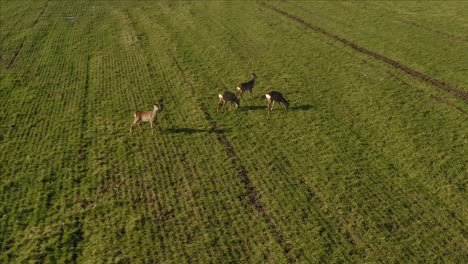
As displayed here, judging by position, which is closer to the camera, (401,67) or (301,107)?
(301,107)

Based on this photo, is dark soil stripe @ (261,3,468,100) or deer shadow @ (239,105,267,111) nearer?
deer shadow @ (239,105,267,111)

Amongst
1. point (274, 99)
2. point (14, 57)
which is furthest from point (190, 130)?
point (14, 57)

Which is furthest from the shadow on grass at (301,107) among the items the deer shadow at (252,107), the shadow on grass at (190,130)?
the shadow on grass at (190,130)

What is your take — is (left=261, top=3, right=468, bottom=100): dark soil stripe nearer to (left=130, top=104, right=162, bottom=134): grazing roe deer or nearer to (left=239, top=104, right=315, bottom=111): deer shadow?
(left=239, top=104, right=315, bottom=111): deer shadow

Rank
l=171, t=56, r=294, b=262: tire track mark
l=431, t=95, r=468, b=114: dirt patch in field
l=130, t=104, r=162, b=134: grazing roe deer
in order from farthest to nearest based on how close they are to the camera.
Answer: l=431, t=95, r=468, b=114: dirt patch in field < l=130, t=104, r=162, b=134: grazing roe deer < l=171, t=56, r=294, b=262: tire track mark

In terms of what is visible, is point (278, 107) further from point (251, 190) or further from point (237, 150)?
point (251, 190)

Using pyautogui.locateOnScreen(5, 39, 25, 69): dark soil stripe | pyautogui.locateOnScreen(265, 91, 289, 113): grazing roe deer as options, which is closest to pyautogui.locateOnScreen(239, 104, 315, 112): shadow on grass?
pyautogui.locateOnScreen(265, 91, 289, 113): grazing roe deer

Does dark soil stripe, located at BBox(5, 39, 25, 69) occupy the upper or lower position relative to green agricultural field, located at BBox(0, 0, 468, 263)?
upper

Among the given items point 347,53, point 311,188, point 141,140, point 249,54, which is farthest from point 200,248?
point 347,53
